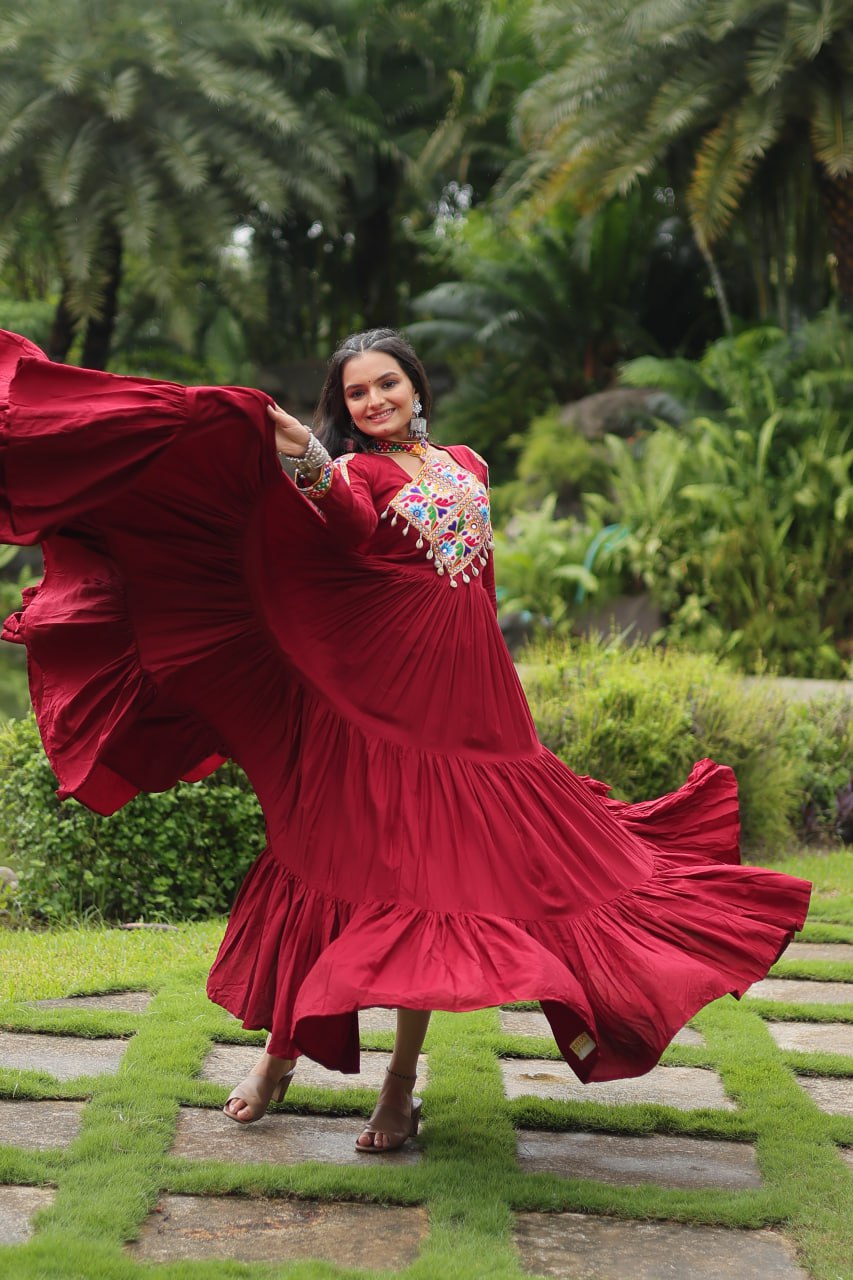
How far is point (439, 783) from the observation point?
10.4 ft

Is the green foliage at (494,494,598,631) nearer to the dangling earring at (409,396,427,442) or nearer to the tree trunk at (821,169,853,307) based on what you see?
the tree trunk at (821,169,853,307)

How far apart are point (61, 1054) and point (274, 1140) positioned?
825 millimetres

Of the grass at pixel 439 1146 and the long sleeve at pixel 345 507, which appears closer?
the grass at pixel 439 1146

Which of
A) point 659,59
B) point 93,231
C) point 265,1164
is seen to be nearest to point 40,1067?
point 265,1164

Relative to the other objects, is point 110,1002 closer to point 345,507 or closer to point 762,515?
point 345,507

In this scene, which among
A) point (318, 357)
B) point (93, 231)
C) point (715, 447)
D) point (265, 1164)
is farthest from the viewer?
point (318, 357)

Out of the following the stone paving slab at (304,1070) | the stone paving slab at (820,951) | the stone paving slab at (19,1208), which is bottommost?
the stone paving slab at (820,951)

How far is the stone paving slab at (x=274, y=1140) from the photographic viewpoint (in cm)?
308

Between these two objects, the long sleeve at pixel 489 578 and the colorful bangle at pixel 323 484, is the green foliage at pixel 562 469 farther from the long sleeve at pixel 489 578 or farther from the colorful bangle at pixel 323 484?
the colorful bangle at pixel 323 484

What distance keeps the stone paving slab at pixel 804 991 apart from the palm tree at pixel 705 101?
8.81 meters

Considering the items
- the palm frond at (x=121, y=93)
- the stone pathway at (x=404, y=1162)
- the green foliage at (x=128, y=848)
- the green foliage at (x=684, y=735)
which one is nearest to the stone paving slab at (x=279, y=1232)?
the stone pathway at (x=404, y=1162)

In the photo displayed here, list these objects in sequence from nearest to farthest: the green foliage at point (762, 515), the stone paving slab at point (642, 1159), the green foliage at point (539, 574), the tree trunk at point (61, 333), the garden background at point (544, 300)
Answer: the stone paving slab at point (642, 1159) → the garden background at point (544, 300) → the green foliage at point (762, 515) → the green foliage at point (539, 574) → the tree trunk at point (61, 333)

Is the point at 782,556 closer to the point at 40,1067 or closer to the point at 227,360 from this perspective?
the point at 40,1067

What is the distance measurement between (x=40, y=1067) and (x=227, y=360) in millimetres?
19528
